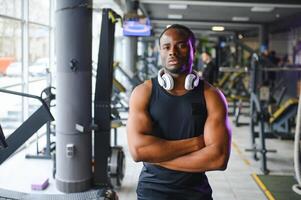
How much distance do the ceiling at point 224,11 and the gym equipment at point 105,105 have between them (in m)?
5.62

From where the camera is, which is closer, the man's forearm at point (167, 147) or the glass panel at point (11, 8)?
the man's forearm at point (167, 147)

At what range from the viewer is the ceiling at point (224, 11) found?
10383mm

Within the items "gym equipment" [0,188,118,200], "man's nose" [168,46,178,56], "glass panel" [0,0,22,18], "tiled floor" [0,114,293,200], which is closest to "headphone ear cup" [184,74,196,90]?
"man's nose" [168,46,178,56]

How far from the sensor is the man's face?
1.87 meters

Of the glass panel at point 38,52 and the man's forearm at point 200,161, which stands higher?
the glass panel at point 38,52

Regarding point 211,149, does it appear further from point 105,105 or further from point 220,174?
point 220,174

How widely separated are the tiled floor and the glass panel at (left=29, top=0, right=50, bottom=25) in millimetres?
2553

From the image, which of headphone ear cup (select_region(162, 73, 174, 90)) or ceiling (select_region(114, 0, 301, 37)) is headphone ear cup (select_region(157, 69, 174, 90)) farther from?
ceiling (select_region(114, 0, 301, 37))

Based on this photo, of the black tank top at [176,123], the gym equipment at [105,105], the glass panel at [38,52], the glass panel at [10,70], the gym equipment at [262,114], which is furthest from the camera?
the glass panel at [38,52]

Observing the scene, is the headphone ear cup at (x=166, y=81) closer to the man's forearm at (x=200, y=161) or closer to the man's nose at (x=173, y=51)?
the man's nose at (x=173, y=51)

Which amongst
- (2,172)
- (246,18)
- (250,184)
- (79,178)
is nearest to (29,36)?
(2,172)

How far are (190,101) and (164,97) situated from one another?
126mm

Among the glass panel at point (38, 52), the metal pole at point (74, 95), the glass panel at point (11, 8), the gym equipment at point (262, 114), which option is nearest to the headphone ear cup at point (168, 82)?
the metal pole at point (74, 95)

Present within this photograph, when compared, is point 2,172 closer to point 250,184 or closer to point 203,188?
point 250,184
